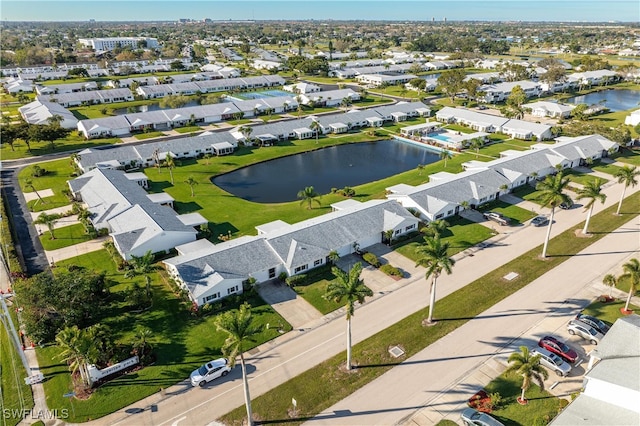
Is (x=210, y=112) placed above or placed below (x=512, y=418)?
above

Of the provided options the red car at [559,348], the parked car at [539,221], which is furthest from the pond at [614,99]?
the red car at [559,348]

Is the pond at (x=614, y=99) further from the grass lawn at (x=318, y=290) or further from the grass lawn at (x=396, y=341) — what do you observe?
the grass lawn at (x=318, y=290)

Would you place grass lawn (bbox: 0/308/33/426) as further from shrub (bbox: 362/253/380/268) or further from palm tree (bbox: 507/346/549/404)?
palm tree (bbox: 507/346/549/404)

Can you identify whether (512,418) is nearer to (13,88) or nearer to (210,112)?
(210,112)

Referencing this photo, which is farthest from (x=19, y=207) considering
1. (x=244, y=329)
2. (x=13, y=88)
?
(x=13, y=88)

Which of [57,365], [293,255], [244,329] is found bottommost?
[57,365]

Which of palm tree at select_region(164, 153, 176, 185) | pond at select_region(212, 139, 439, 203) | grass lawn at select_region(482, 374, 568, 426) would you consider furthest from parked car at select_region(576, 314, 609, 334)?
palm tree at select_region(164, 153, 176, 185)

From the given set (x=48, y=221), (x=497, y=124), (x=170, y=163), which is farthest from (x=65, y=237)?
(x=497, y=124)
